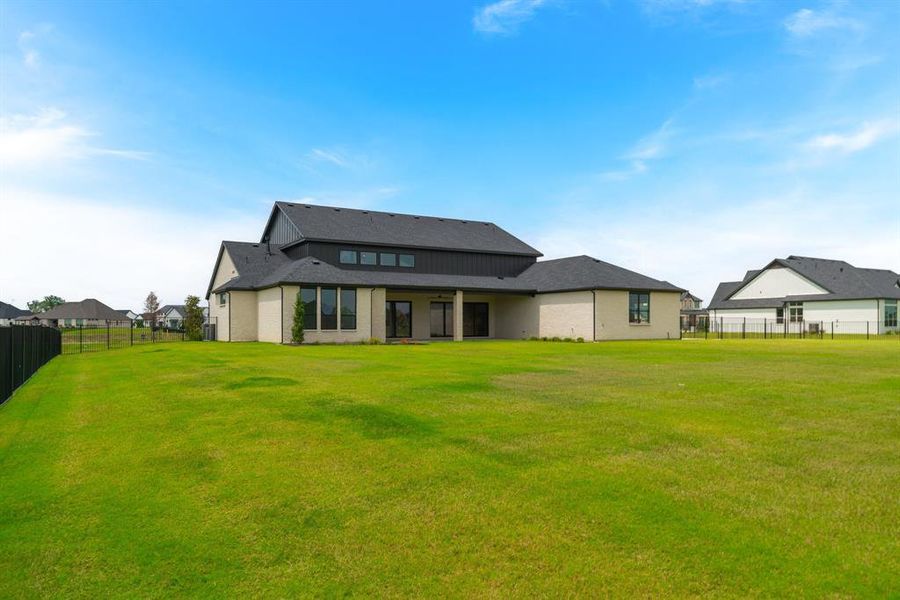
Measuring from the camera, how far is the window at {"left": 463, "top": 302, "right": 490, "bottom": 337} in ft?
122

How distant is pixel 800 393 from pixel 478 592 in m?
9.38

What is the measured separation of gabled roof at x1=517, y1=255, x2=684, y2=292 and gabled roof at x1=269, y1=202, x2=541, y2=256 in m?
3.19

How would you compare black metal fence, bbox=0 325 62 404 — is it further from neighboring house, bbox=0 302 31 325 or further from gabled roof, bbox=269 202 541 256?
neighboring house, bbox=0 302 31 325

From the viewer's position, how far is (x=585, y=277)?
3297cm

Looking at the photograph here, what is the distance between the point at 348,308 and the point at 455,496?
24955 millimetres

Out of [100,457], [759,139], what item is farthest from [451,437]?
[759,139]

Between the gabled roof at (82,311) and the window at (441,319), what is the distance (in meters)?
73.8

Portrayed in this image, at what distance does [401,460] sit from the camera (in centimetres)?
571

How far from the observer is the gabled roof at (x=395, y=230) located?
1316 inches

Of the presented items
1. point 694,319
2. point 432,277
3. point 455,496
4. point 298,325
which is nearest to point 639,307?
point 432,277

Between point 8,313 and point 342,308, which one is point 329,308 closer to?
point 342,308

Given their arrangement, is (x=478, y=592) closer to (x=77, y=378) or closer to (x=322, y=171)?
(x=77, y=378)

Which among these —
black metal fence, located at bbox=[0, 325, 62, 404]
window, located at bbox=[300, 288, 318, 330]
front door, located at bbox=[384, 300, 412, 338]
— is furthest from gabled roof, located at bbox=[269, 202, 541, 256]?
black metal fence, located at bbox=[0, 325, 62, 404]

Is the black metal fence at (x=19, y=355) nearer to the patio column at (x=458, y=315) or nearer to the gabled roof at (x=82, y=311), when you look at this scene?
the patio column at (x=458, y=315)
